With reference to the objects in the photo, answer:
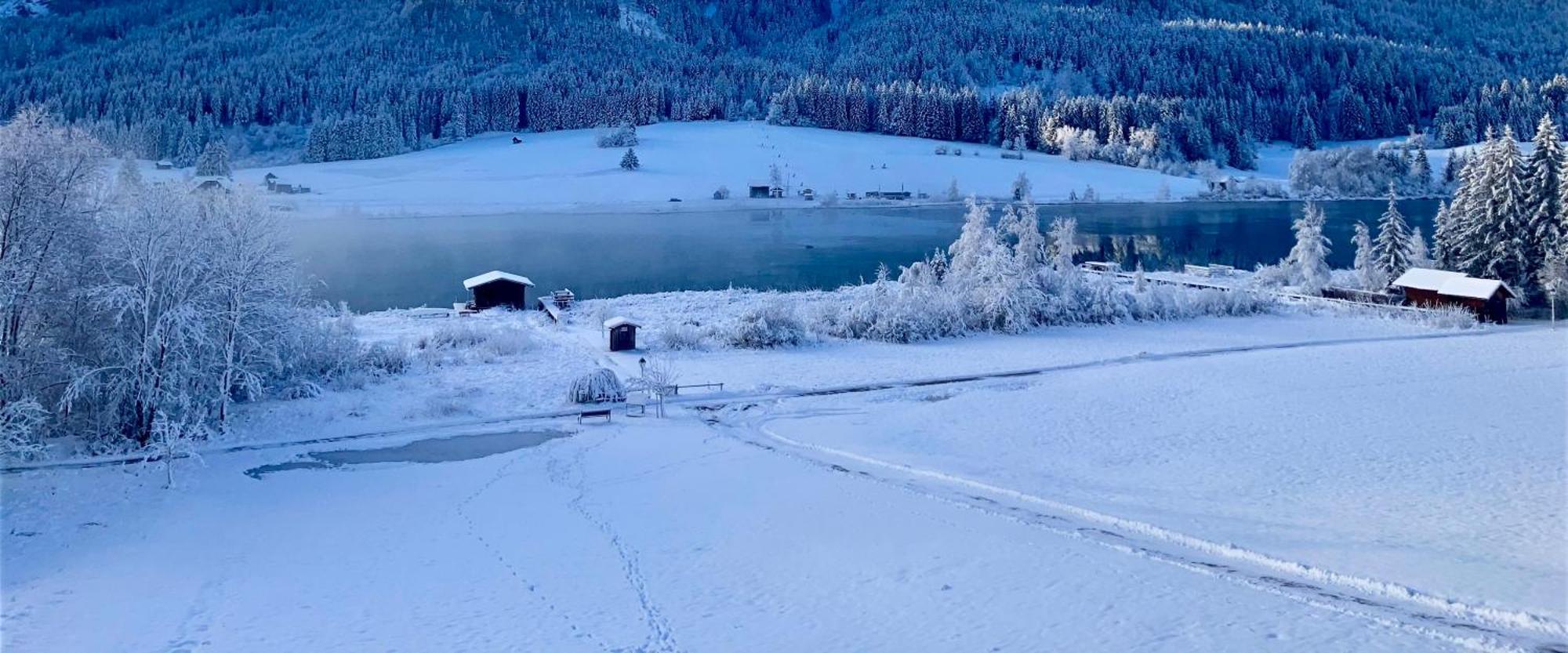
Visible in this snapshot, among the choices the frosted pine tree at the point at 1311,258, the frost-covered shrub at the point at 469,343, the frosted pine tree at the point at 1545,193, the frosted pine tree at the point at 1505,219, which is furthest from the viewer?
the frosted pine tree at the point at 1311,258

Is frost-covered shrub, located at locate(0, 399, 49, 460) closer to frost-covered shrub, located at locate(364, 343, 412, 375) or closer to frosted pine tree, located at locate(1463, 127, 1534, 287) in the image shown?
frost-covered shrub, located at locate(364, 343, 412, 375)

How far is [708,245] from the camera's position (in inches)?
2512

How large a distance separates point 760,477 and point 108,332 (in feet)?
43.6

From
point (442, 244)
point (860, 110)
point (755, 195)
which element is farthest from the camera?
point (860, 110)

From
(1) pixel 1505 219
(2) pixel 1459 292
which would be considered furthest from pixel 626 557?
(1) pixel 1505 219

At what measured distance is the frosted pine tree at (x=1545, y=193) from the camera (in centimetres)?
3822

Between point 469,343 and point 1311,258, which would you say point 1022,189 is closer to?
point 1311,258

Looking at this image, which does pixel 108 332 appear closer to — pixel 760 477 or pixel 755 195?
pixel 760 477

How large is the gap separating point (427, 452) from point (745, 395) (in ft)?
25.1

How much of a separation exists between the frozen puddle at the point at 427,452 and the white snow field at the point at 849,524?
0.41 ft

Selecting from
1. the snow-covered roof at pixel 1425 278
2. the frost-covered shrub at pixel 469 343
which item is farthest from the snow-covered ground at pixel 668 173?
the snow-covered roof at pixel 1425 278

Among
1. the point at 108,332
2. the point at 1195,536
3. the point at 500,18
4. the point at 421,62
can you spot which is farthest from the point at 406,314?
the point at 500,18

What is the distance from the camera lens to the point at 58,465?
1802cm

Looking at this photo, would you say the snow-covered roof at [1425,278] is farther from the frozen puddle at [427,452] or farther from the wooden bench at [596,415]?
the frozen puddle at [427,452]
